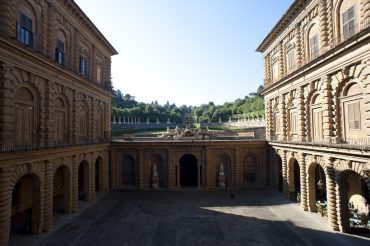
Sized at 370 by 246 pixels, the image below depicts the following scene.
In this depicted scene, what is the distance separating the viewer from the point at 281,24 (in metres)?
29.0

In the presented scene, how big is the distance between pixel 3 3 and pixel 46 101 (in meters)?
7.32

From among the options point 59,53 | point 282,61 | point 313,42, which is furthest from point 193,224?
point 282,61

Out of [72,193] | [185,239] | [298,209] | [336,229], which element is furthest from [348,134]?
[72,193]

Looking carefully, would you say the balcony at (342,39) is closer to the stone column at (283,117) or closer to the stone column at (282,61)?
the stone column at (282,61)

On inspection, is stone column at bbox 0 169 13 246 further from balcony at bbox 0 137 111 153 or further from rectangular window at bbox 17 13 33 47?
rectangular window at bbox 17 13 33 47

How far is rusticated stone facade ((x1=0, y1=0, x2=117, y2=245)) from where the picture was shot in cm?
1648

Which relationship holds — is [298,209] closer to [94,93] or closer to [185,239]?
[185,239]

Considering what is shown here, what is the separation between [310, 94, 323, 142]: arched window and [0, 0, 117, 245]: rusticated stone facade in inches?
827

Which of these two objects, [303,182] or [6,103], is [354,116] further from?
[6,103]

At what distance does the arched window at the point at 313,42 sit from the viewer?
2284 cm

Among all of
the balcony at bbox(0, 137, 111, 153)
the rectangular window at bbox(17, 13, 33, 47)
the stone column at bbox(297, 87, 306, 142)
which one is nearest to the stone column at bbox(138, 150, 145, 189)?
the balcony at bbox(0, 137, 111, 153)

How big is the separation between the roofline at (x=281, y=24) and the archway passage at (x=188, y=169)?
1702 cm

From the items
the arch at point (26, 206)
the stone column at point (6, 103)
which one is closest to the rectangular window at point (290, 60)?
the stone column at point (6, 103)

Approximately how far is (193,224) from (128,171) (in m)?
15.9
